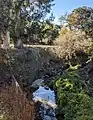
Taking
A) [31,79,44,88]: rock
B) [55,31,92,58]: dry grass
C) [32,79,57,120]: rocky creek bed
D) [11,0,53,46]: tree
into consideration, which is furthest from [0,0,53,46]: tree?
[32,79,57,120]: rocky creek bed

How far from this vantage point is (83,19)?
94.7 feet

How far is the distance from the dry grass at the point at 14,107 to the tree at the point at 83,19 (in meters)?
19.8

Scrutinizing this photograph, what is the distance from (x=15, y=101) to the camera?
906cm

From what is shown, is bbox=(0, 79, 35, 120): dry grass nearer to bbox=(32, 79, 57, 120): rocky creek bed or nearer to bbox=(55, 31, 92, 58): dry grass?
bbox=(32, 79, 57, 120): rocky creek bed

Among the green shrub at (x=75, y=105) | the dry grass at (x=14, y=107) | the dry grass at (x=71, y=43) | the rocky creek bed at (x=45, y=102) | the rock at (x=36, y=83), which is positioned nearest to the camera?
the dry grass at (x=14, y=107)

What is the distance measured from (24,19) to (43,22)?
224 cm

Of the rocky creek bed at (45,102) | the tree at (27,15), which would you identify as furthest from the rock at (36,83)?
the tree at (27,15)

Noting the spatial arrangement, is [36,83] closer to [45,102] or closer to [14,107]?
[45,102]

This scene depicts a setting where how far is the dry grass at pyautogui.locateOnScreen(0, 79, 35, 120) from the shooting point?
8422mm

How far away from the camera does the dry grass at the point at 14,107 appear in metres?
8.42

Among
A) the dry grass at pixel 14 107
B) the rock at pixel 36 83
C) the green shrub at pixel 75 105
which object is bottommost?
the rock at pixel 36 83

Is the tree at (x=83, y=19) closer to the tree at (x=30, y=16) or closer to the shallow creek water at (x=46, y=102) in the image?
the tree at (x=30, y=16)

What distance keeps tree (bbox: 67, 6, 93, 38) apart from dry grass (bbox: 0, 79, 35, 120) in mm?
19772

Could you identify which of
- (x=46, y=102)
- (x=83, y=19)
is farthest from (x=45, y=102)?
(x=83, y=19)
